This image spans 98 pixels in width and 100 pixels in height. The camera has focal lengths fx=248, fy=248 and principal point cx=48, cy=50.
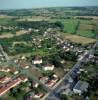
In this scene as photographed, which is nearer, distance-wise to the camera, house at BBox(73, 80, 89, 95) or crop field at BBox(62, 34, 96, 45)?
house at BBox(73, 80, 89, 95)

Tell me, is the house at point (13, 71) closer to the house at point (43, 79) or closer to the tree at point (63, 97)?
the house at point (43, 79)

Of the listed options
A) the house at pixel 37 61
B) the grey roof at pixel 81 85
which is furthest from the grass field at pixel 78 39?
the grey roof at pixel 81 85

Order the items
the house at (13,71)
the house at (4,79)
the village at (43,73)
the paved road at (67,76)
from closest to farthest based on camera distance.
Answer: the paved road at (67,76) → the village at (43,73) → the house at (4,79) → the house at (13,71)

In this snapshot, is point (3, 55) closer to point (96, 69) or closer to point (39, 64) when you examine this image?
point (39, 64)

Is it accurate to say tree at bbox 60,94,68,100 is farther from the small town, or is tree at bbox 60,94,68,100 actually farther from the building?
the building

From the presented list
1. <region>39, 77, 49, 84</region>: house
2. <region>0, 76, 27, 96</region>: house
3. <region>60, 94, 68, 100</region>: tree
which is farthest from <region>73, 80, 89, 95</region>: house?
<region>0, 76, 27, 96</region>: house

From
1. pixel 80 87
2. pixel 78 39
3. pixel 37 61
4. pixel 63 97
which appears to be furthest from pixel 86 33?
pixel 63 97

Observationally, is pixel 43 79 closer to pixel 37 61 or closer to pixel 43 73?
pixel 43 73

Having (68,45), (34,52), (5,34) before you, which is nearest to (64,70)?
(34,52)
